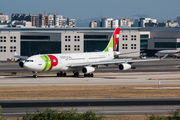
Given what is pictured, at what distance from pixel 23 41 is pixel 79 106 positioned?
429ft

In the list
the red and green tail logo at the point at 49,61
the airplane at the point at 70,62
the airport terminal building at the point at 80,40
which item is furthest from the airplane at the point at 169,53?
the red and green tail logo at the point at 49,61

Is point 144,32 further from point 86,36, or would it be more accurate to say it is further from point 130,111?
point 130,111

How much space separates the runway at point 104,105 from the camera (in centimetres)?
2933

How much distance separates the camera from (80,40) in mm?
149375

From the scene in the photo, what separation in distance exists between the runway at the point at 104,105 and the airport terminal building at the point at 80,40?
370 ft

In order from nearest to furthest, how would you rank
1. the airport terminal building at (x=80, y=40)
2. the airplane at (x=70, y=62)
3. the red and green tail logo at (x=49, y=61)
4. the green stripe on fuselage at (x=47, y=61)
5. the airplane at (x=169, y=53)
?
the airplane at (x=70, y=62), the green stripe on fuselage at (x=47, y=61), the red and green tail logo at (x=49, y=61), the airport terminal building at (x=80, y=40), the airplane at (x=169, y=53)

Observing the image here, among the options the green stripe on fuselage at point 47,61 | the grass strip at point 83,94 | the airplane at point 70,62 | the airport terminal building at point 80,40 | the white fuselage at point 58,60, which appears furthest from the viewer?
the airport terminal building at point 80,40

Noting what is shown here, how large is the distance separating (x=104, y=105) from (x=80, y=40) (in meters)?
118

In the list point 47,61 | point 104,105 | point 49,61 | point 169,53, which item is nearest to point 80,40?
point 169,53

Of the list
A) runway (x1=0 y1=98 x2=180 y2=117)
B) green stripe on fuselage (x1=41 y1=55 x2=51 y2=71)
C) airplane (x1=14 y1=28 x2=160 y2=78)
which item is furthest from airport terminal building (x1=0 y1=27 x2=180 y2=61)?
runway (x1=0 y1=98 x2=180 y2=117)

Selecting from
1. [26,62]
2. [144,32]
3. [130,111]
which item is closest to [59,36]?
[144,32]

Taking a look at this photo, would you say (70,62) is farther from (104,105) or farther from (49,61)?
(104,105)

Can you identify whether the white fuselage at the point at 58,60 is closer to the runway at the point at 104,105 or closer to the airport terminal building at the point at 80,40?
the runway at the point at 104,105

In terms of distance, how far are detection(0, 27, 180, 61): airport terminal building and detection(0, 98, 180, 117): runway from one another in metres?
113
